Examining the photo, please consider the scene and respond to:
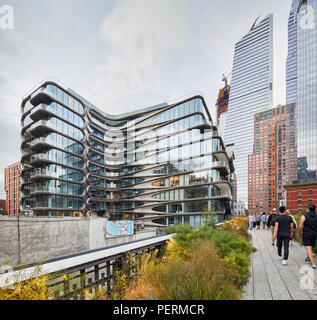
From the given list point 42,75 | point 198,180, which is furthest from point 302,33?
point 42,75

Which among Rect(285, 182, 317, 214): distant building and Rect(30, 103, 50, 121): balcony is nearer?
Rect(30, 103, 50, 121): balcony

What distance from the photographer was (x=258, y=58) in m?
180

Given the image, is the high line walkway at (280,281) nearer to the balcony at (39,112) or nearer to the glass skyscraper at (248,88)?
the balcony at (39,112)

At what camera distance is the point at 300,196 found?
5325 centimetres

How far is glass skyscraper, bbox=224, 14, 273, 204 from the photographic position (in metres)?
163

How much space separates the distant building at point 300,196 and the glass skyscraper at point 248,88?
102261 mm

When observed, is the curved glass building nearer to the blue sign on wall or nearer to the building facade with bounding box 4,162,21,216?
the blue sign on wall

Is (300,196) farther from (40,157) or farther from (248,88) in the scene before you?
(248,88)

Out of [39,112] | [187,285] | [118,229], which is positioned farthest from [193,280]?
[39,112]

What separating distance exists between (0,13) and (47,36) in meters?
3.17

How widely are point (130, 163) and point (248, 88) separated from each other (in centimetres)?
17779

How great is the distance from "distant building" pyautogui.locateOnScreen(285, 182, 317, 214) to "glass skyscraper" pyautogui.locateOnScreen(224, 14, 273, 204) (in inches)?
4026

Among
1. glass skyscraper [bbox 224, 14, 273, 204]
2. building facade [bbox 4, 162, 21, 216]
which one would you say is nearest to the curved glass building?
building facade [bbox 4, 162, 21, 216]
